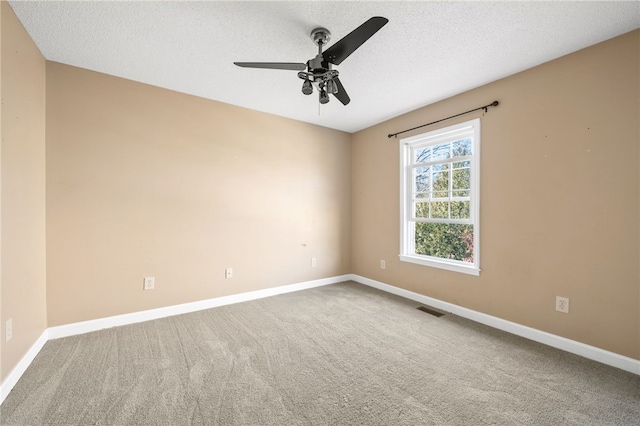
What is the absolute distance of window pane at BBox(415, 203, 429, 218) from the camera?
3.53m

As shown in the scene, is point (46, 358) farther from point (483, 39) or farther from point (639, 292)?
point (639, 292)

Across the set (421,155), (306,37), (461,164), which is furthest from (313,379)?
(421,155)

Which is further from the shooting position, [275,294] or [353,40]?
[275,294]

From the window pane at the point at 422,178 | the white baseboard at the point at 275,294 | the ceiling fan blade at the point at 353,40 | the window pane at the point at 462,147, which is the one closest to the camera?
the ceiling fan blade at the point at 353,40

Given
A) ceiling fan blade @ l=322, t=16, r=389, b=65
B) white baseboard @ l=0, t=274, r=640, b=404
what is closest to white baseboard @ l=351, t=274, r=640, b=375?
white baseboard @ l=0, t=274, r=640, b=404

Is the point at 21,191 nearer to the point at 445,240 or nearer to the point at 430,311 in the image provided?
the point at 430,311

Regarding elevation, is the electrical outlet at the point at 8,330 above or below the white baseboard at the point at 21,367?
above

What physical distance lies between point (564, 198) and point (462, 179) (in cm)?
97

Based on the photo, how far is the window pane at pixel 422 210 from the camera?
3525 millimetres

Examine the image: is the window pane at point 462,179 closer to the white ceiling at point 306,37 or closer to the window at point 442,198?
the window at point 442,198

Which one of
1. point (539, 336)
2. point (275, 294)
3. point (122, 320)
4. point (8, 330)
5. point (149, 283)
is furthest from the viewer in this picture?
point (275, 294)

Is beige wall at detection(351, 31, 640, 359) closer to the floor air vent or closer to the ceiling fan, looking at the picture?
the floor air vent

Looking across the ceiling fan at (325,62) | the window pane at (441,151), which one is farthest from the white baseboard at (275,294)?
the ceiling fan at (325,62)

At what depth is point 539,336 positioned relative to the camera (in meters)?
2.42
